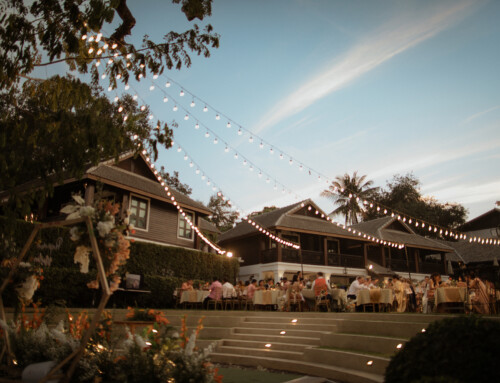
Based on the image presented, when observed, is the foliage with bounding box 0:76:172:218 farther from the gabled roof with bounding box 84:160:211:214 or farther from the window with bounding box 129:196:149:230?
the window with bounding box 129:196:149:230

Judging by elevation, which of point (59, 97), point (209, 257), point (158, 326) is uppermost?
point (59, 97)

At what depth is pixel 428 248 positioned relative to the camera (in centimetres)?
3197

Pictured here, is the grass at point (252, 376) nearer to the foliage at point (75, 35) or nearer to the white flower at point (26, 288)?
the white flower at point (26, 288)

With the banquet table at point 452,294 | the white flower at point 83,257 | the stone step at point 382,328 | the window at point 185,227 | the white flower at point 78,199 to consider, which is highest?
the window at point 185,227

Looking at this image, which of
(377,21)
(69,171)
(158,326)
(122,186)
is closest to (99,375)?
(158,326)

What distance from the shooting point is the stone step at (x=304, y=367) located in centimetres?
612

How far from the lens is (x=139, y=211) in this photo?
65.2ft

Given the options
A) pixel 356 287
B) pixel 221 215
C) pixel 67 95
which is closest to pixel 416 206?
pixel 221 215

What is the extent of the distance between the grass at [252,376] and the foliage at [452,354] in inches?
136

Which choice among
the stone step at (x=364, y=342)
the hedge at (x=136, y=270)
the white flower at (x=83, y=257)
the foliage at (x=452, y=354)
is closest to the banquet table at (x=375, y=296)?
the stone step at (x=364, y=342)

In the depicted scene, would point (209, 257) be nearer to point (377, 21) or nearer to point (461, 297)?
point (461, 297)

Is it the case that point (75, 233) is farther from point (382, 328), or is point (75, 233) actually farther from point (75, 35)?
point (382, 328)

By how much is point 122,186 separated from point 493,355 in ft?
57.2

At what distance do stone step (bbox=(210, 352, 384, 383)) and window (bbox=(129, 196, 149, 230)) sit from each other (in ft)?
39.4
